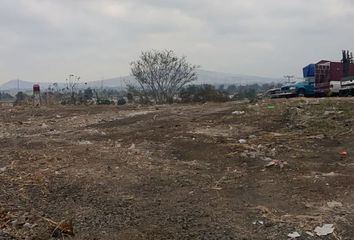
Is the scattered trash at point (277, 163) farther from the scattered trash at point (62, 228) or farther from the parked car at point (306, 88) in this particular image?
the parked car at point (306, 88)

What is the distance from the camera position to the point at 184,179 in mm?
5754

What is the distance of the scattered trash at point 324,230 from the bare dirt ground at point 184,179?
0.05 metres

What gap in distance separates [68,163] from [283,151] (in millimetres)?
3014

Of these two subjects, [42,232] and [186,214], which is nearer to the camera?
[42,232]

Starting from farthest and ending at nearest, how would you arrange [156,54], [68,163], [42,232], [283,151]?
[156,54], [283,151], [68,163], [42,232]

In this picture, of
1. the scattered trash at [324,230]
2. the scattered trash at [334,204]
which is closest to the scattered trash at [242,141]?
the scattered trash at [334,204]

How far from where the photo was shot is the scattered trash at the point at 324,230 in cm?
402

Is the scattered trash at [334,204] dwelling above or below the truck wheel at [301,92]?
below

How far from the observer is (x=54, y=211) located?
479 centimetres

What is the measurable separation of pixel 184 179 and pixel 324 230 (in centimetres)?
203

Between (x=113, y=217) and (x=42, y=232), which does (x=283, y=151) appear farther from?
(x=42, y=232)

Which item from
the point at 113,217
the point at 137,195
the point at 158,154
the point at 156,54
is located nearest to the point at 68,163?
the point at 158,154

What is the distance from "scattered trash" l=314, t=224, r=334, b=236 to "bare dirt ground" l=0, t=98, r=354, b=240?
0.05 m

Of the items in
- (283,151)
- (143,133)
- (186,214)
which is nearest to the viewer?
(186,214)
